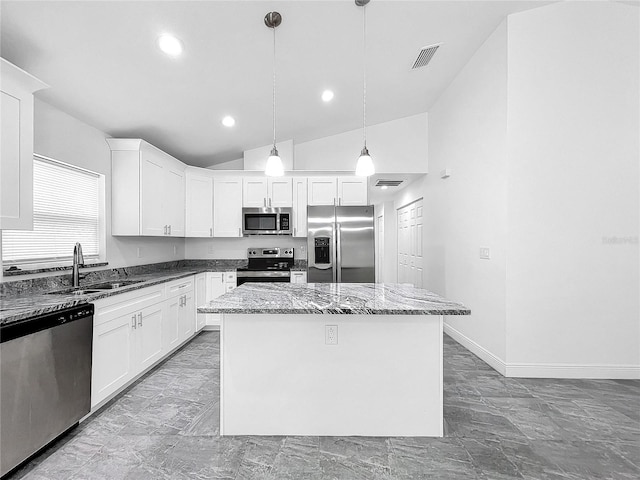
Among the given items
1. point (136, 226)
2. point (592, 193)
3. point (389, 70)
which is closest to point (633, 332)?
point (592, 193)

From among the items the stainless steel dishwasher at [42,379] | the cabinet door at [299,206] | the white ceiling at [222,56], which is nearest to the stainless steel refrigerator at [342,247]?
the cabinet door at [299,206]

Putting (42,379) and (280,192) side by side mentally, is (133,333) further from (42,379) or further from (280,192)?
(280,192)

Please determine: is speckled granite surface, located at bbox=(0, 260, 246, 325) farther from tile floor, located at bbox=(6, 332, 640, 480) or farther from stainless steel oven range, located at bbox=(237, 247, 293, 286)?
stainless steel oven range, located at bbox=(237, 247, 293, 286)

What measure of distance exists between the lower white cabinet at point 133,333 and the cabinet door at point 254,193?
158 cm

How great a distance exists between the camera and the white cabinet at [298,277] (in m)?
4.58

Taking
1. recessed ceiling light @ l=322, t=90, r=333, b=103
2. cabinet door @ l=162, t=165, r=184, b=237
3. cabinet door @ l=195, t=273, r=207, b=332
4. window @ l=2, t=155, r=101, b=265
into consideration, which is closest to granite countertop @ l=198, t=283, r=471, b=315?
window @ l=2, t=155, r=101, b=265

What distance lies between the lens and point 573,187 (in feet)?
9.56

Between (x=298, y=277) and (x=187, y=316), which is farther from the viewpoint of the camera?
(x=298, y=277)

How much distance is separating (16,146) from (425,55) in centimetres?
351

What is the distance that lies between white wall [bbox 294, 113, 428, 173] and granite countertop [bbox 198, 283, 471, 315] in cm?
294

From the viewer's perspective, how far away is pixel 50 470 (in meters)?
1.76

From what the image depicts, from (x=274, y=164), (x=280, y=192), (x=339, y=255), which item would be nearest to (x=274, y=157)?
(x=274, y=164)

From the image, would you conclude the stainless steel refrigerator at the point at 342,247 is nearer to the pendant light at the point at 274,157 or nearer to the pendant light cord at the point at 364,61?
the pendant light cord at the point at 364,61

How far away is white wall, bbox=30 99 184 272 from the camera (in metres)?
2.64
